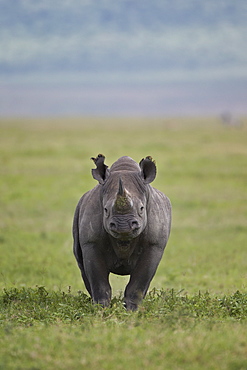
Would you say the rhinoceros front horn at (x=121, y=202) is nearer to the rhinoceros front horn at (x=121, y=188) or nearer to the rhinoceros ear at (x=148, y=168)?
the rhinoceros front horn at (x=121, y=188)

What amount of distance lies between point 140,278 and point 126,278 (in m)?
5.10

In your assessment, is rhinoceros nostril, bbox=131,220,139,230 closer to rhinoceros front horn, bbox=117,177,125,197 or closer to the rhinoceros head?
the rhinoceros head

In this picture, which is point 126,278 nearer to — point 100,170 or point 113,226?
point 100,170

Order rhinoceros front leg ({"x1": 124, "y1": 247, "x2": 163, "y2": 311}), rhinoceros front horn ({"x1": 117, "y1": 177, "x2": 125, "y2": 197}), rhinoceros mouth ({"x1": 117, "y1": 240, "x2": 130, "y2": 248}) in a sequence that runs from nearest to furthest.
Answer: rhinoceros front horn ({"x1": 117, "y1": 177, "x2": 125, "y2": 197}) < rhinoceros mouth ({"x1": 117, "y1": 240, "x2": 130, "y2": 248}) < rhinoceros front leg ({"x1": 124, "y1": 247, "x2": 163, "y2": 311})

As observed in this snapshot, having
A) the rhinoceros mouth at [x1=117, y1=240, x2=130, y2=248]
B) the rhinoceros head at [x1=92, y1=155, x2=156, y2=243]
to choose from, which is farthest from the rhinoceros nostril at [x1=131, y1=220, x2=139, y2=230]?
the rhinoceros mouth at [x1=117, y1=240, x2=130, y2=248]

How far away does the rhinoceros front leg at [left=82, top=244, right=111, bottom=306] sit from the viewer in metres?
8.60

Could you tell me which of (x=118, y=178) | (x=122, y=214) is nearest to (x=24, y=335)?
(x=122, y=214)

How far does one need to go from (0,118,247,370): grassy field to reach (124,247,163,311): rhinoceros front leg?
0.16 m

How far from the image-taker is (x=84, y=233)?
28.8 ft

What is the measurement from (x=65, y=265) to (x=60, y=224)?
5.35 meters

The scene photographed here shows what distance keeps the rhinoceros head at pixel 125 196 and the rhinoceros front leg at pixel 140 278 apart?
50 centimetres

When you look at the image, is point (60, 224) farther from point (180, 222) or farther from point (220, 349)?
point (220, 349)

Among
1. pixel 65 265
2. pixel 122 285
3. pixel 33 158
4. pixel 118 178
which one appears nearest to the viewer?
pixel 118 178

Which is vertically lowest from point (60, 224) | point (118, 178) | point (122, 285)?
point (122, 285)
